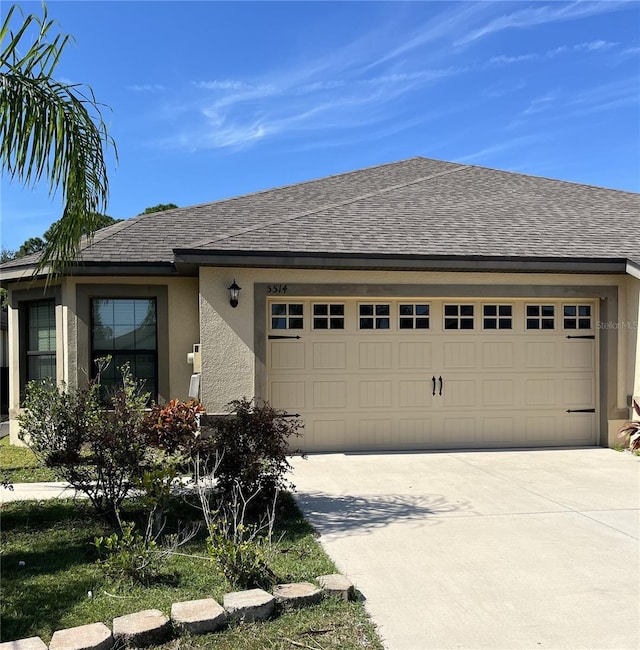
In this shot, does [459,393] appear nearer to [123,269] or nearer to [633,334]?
[633,334]

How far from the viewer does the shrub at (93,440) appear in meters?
5.05

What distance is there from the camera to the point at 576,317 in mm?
10211

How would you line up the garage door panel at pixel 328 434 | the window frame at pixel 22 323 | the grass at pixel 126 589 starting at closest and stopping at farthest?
the grass at pixel 126 589 < the garage door panel at pixel 328 434 < the window frame at pixel 22 323

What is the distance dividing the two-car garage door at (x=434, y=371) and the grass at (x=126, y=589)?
3.89 metres

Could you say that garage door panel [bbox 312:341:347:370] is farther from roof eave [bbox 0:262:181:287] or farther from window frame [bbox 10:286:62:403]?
window frame [bbox 10:286:62:403]

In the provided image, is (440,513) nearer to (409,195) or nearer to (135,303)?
(135,303)

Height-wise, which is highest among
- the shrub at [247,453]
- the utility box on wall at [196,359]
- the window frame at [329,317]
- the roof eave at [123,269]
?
the roof eave at [123,269]

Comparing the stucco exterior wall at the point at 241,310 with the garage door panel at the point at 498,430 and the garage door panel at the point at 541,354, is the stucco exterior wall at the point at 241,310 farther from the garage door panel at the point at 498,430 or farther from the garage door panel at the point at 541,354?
the garage door panel at the point at 498,430

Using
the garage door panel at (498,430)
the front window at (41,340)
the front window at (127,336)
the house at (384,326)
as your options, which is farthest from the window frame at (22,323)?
the garage door panel at (498,430)

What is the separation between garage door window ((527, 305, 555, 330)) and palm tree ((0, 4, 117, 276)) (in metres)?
7.24

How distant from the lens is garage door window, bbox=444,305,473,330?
9.95 meters

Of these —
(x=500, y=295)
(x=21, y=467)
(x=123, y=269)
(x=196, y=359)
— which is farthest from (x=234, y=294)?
(x=500, y=295)

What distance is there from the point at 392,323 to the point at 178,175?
1207cm

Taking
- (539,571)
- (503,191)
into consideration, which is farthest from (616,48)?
(539,571)
